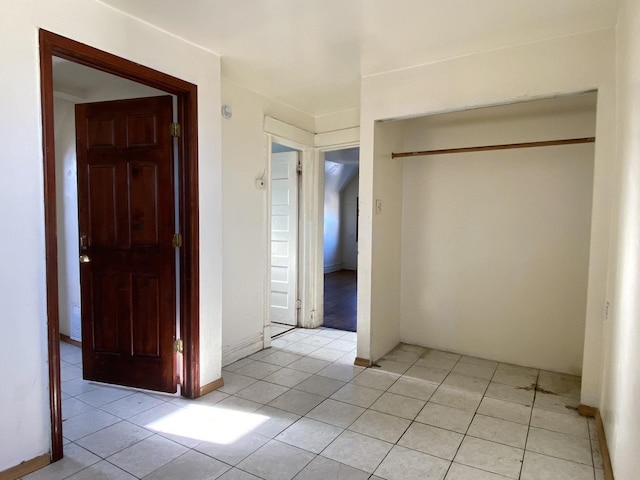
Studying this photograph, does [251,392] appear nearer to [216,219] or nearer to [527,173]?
[216,219]

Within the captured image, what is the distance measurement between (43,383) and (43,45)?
5.30 ft

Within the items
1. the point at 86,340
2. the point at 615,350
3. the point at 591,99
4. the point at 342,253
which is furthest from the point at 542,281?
the point at 342,253

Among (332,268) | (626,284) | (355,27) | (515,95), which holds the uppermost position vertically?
(355,27)

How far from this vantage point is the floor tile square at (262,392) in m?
2.60

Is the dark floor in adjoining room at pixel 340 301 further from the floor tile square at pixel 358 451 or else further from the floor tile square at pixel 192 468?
the floor tile square at pixel 192 468

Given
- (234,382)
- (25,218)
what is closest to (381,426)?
(234,382)

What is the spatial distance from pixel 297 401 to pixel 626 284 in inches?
77.2

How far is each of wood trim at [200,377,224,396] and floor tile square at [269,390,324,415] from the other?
1.55 feet

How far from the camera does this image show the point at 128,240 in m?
2.64

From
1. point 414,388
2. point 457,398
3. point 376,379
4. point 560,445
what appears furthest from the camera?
point 376,379

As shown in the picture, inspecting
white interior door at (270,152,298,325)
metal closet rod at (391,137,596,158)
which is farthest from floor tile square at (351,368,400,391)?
metal closet rod at (391,137,596,158)

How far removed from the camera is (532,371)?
10.1 ft

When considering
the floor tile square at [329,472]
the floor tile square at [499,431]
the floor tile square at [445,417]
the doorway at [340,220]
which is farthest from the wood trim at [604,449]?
the doorway at [340,220]

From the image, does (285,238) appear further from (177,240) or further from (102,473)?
(102,473)
